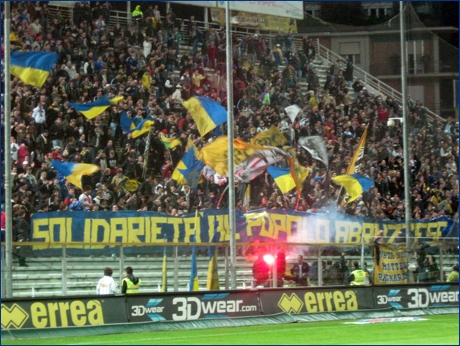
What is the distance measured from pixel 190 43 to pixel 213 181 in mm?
8454

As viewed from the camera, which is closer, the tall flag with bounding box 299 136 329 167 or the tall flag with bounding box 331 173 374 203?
the tall flag with bounding box 331 173 374 203

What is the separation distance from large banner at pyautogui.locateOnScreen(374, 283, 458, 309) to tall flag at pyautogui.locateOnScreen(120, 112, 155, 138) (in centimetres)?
852

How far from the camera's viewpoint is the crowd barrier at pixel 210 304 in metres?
19.1

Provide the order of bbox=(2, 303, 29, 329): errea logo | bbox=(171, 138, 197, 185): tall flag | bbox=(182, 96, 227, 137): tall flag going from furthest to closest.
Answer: bbox=(171, 138, 197, 185): tall flag → bbox=(182, 96, 227, 137): tall flag → bbox=(2, 303, 29, 329): errea logo

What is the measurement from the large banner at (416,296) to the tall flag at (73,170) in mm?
7869

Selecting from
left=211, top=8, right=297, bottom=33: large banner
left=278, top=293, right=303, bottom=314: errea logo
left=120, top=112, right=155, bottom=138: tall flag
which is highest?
left=211, top=8, right=297, bottom=33: large banner

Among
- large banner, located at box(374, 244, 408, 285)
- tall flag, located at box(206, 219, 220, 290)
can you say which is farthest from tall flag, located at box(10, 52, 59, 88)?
large banner, located at box(374, 244, 408, 285)

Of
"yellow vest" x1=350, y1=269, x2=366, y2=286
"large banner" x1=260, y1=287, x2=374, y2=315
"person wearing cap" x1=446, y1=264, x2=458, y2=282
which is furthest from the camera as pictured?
"person wearing cap" x1=446, y1=264, x2=458, y2=282

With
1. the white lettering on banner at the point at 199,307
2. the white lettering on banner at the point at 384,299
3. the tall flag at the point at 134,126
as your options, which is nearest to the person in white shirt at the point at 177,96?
the tall flag at the point at 134,126

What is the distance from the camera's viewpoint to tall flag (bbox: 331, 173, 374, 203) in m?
31.2

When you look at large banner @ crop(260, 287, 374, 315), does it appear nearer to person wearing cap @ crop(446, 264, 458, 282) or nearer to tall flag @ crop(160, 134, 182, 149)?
person wearing cap @ crop(446, 264, 458, 282)

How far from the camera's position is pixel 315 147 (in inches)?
1334

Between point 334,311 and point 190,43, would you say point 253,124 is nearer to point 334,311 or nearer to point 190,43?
point 190,43

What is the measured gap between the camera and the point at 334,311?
950 inches
